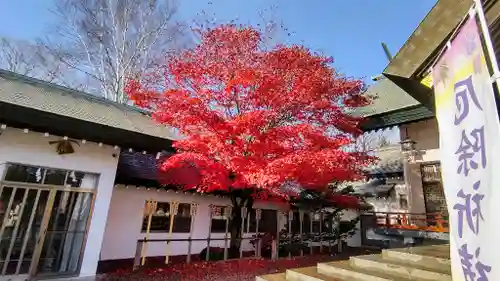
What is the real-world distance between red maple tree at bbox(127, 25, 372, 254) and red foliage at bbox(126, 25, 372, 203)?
29 millimetres

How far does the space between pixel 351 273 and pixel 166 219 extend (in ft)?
28.4

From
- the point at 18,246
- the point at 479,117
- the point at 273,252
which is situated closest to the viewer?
the point at 479,117

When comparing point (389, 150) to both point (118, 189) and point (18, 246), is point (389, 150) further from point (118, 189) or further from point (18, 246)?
point (18, 246)

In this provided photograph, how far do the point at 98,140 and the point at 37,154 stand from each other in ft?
4.73

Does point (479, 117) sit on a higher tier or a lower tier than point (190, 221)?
higher

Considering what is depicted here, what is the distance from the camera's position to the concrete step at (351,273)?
4.86 m

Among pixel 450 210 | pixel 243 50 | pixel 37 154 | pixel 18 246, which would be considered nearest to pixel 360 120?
pixel 243 50

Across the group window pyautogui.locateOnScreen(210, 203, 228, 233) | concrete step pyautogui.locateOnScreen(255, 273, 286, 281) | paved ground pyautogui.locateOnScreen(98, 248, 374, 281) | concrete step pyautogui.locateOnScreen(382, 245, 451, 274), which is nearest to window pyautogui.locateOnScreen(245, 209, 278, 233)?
window pyautogui.locateOnScreen(210, 203, 228, 233)

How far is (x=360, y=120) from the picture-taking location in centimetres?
1125

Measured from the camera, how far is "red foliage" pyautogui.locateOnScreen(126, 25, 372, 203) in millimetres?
8566

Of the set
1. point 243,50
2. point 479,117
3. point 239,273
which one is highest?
point 243,50

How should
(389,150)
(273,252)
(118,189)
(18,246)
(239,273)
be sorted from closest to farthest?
1. (18,246)
2. (239,273)
3. (118,189)
4. (273,252)
5. (389,150)

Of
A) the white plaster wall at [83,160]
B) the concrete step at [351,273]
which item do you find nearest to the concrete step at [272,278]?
the concrete step at [351,273]

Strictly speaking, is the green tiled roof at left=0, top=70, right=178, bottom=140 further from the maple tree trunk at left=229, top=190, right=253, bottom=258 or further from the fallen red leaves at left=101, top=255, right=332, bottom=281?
the fallen red leaves at left=101, top=255, right=332, bottom=281
